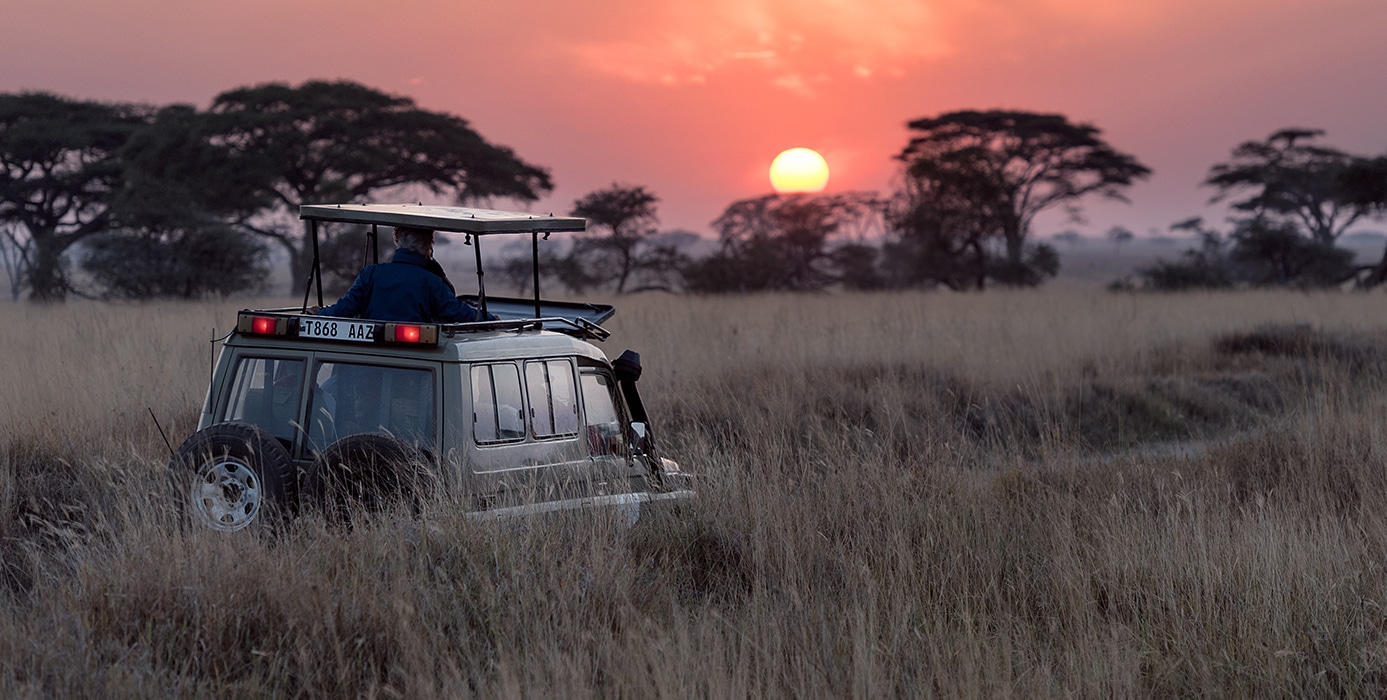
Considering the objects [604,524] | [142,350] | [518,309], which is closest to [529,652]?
[604,524]

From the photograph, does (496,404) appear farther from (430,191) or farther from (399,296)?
(430,191)

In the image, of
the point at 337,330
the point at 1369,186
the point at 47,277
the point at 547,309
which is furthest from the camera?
the point at 1369,186

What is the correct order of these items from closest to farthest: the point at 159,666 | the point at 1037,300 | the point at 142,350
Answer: the point at 159,666, the point at 142,350, the point at 1037,300

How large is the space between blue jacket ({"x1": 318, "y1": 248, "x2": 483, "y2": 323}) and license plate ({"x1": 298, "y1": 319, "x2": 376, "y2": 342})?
572 mm

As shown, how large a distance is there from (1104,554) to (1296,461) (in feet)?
11.6

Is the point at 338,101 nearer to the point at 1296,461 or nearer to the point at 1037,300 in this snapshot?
the point at 1037,300

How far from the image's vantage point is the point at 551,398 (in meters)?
5.12

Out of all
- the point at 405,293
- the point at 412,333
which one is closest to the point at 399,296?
the point at 405,293

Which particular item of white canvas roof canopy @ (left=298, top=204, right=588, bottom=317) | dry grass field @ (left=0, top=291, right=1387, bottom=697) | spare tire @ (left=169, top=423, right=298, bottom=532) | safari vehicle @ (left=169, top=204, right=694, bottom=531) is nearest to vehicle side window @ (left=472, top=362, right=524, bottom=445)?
safari vehicle @ (left=169, top=204, right=694, bottom=531)

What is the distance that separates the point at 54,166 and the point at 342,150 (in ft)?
27.9

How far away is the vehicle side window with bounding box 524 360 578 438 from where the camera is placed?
198 inches

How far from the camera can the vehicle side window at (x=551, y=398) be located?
5.04m

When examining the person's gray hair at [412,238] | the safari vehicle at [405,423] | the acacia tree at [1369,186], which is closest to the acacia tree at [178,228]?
the person's gray hair at [412,238]

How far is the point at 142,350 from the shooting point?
10.8m
